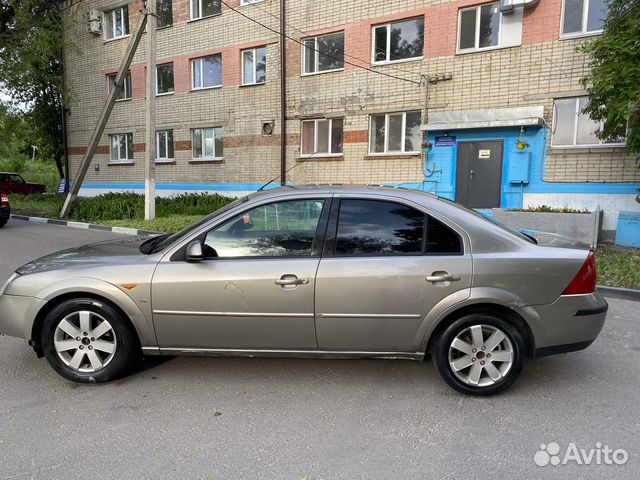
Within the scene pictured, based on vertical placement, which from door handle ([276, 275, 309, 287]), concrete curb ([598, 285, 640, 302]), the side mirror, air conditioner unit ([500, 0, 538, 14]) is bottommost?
concrete curb ([598, 285, 640, 302])

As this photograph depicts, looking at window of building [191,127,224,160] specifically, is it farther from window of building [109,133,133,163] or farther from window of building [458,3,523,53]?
window of building [458,3,523,53]

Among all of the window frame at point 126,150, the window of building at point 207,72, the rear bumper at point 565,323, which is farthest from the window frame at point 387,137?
the window frame at point 126,150

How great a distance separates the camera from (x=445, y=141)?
13320 millimetres

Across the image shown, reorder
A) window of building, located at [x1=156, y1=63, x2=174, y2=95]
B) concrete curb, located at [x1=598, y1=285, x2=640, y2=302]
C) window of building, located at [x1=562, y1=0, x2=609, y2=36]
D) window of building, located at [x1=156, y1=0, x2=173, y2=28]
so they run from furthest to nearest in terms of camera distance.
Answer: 1. window of building, located at [x1=156, y1=63, x2=174, y2=95]
2. window of building, located at [x1=156, y1=0, x2=173, y2=28]
3. window of building, located at [x1=562, y1=0, x2=609, y2=36]
4. concrete curb, located at [x1=598, y1=285, x2=640, y2=302]

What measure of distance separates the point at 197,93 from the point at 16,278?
53.1 ft

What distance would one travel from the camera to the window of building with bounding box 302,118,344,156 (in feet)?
50.2

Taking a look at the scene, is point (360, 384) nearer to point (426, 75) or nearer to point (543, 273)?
point (543, 273)

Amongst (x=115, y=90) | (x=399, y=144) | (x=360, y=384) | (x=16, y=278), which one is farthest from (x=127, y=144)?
(x=360, y=384)

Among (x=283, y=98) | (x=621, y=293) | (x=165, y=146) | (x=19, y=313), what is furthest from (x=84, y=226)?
(x=621, y=293)

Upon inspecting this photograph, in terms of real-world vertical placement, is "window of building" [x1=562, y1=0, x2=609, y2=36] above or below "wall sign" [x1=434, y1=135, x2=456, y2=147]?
above

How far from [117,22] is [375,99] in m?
13.9

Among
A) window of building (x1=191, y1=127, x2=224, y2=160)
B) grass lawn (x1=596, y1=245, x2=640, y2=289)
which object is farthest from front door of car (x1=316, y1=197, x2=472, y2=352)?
window of building (x1=191, y1=127, x2=224, y2=160)

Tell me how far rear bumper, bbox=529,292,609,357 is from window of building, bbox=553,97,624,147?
396 inches

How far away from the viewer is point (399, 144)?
14297 mm
